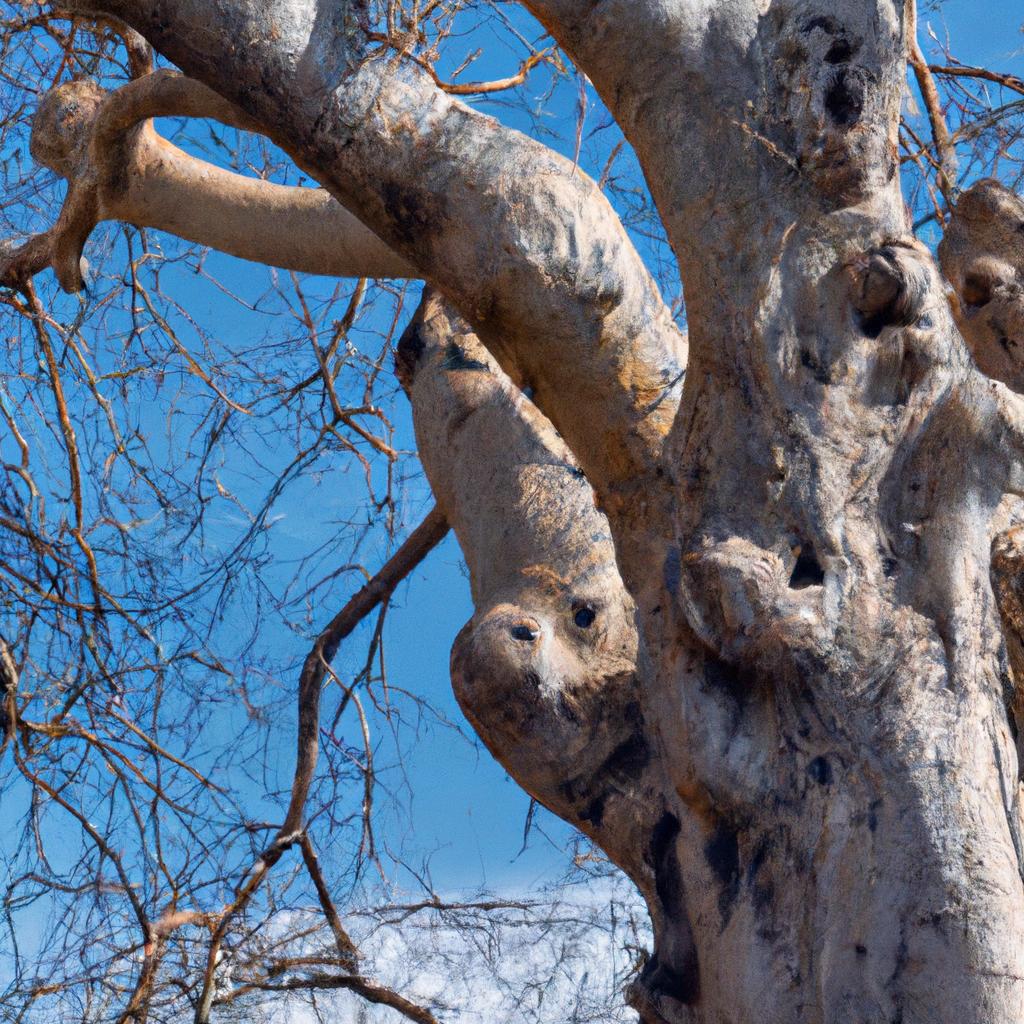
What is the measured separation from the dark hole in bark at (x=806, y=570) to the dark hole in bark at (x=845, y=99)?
73cm

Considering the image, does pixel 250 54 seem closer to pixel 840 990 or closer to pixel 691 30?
pixel 691 30

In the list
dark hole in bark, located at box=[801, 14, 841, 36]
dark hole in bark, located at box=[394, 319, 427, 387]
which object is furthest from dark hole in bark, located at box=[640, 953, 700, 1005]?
dark hole in bark, located at box=[394, 319, 427, 387]

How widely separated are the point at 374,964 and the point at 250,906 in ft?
1.51

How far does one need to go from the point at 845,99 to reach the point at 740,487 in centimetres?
A: 68

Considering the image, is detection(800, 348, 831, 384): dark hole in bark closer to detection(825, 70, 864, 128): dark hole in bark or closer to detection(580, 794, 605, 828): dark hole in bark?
detection(825, 70, 864, 128): dark hole in bark

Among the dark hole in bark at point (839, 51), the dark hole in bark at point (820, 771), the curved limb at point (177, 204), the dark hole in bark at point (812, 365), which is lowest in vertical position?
the dark hole in bark at point (820, 771)

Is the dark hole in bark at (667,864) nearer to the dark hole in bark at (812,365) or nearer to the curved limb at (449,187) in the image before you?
the curved limb at (449,187)

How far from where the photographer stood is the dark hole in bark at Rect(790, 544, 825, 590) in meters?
1.93

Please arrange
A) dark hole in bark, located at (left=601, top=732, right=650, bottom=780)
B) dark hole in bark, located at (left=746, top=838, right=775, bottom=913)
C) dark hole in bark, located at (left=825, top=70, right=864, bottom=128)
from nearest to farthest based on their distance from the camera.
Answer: dark hole in bark, located at (left=746, top=838, right=775, bottom=913) < dark hole in bark, located at (left=825, top=70, right=864, bottom=128) < dark hole in bark, located at (left=601, top=732, right=650, bottom=780)

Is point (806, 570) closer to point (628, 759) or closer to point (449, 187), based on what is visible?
point (628, 759)

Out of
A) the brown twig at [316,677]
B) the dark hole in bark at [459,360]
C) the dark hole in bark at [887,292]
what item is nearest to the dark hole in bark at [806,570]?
the dark hole in bark at [887,292]

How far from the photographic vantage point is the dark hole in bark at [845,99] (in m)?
2.09

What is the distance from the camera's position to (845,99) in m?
2.10

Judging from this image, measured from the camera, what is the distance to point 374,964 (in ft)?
13.9
